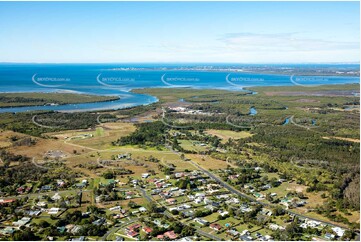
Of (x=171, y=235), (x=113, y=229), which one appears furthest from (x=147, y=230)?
(x=113, y=229)

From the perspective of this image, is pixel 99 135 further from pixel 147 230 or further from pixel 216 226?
pixel 216 226

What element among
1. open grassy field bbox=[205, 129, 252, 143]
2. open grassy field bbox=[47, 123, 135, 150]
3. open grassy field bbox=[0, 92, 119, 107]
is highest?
open grassy field bbox=[0, 92, 119, 107]

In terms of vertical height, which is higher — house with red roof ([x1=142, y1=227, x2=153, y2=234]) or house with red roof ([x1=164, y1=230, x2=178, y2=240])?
house with red roof ([x1=142, y1=227, x2=153, y2=234])

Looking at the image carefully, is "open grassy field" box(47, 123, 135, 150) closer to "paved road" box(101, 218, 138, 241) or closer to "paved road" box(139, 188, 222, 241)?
"paved road" box(139, 188, 222, 241)

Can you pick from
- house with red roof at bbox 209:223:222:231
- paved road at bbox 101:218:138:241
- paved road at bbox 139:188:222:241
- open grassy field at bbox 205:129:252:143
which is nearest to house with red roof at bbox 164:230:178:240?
paved road at bbox 139:188:222:241

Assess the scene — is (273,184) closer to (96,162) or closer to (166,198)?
(166,198)

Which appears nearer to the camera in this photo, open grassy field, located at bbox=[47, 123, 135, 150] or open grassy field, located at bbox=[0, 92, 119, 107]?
open grassy field, located at bbox=[47, 123, 135, 150]

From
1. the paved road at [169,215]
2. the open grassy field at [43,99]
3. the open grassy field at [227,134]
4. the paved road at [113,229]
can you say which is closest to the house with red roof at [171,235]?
the paved road at [169,215]

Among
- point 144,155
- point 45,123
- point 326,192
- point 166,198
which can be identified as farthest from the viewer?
point 45,123

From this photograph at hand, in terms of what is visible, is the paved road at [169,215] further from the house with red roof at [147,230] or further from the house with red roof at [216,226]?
the house with red roof at [147,230]

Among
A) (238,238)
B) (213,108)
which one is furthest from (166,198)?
(213,108)

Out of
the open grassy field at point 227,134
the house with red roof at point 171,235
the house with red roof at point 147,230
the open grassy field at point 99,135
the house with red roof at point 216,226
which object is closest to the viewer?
the house with red roof at point 171,235
